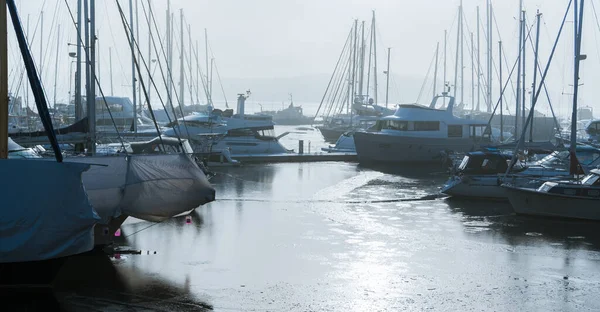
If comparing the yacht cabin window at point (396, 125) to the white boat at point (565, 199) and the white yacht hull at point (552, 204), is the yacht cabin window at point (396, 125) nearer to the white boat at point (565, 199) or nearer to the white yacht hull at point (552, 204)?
the white yacht hull at point (552, 204)

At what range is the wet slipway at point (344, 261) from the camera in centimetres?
1480

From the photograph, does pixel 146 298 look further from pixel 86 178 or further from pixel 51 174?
pixel 86 178

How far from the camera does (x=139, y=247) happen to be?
19359mm

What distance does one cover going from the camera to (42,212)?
14281 millimetres

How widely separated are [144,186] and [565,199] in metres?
11.7

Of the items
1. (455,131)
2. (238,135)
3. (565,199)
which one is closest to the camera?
(565,199)

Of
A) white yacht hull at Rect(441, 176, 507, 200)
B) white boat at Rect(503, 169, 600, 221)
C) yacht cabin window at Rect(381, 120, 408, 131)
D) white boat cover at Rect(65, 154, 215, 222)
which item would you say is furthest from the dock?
white boat cover at Rect(65, 154, 215, 222)

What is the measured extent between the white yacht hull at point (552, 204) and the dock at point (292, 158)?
20043 mm

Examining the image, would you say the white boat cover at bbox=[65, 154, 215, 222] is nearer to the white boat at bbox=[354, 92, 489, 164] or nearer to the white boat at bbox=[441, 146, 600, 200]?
the white boat at bbox=[441, 146, 600, 200]

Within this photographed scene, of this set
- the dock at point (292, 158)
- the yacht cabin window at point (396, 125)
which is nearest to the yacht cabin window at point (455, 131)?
the yacht cabin window at point (396, 125)

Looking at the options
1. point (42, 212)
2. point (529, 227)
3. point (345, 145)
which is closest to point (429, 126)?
point (345, 145)

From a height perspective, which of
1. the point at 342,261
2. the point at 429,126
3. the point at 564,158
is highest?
the point at 429,126

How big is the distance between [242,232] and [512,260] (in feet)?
22.2

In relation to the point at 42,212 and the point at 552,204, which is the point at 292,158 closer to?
the point at 552,204
